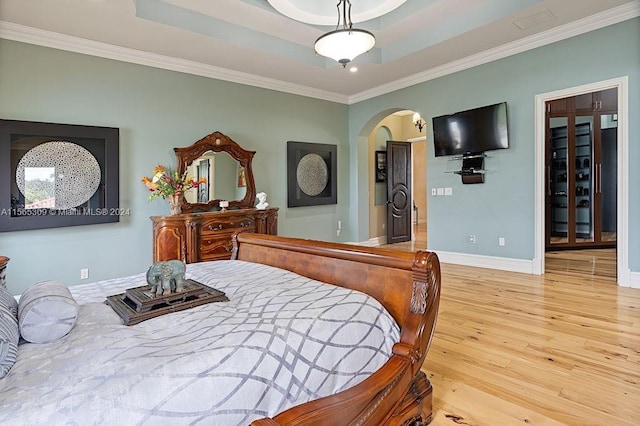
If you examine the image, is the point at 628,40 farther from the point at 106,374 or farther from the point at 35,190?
the point at 35,190

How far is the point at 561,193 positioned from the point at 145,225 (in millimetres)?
7088

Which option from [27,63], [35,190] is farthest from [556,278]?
[27,63]

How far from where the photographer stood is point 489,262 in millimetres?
5082

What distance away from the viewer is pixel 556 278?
4.47m

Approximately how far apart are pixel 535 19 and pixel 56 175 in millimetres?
5556

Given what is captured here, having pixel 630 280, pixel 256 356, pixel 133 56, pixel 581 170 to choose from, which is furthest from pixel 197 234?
pixel 581 170

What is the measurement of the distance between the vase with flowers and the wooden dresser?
9.9 inches

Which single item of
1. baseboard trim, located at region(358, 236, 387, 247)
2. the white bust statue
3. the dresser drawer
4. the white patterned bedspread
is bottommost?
baseboard trim, located at region(358, 236, 387, 247)

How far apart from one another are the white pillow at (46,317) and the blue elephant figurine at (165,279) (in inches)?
12.8

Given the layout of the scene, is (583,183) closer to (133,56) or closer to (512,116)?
(512,116)

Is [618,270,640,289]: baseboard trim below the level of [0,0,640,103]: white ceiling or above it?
below

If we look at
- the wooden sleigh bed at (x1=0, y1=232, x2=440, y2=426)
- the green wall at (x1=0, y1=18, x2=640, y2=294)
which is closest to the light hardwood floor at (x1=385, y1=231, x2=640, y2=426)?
the wooden sleigh bed at (x1=0, y1=232, x2=440, y2=426)

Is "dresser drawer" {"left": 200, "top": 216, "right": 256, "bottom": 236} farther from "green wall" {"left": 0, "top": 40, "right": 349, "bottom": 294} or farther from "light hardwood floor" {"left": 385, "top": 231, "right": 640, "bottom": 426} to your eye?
"light hardwood floor" {"left": 385, "top": 231, "right": 640, "bottom": 426}

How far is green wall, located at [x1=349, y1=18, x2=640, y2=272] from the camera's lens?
12.8 feet
